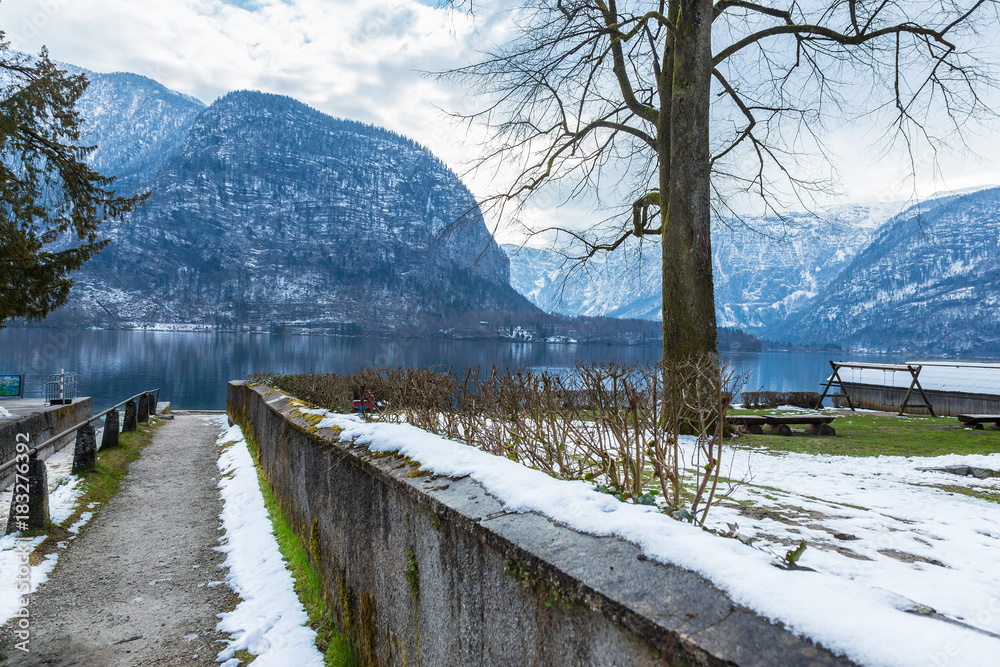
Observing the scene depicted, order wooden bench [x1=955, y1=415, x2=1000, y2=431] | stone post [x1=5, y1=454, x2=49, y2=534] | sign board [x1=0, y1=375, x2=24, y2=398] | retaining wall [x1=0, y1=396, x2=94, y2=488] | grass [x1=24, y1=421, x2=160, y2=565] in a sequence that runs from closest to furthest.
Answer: grass [x1=24, y1=421, x2=160, y2=565] < stone post [x1=5, y1=454, x2=49, y2=534] < wooden bench [x1=955, y1=415, x2=1000, y2=431] < retaining wall [x1=0, y1=396, x2=94, y2=488] < sign board [x1=0, y1=375, x2=24, y2=398]

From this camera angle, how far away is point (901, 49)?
31.5 ft

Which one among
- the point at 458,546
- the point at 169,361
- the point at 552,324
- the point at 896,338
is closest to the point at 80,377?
the point at 169,361

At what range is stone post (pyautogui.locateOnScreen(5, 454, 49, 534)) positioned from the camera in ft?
20.5

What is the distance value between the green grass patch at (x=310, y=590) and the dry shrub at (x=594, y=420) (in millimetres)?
1511

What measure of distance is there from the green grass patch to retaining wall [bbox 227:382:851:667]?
0.12m

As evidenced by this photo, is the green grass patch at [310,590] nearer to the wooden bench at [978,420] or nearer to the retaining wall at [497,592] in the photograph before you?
the retaining wall at [497,592]

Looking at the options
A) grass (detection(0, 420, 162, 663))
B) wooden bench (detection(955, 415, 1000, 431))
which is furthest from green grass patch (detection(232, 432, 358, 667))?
wooden bench (detection(955, 415, 1000, 431))

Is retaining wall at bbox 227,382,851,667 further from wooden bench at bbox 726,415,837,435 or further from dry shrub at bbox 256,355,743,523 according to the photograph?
wooden bench at bbox 726,415,837,435

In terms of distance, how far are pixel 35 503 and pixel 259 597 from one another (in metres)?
3.62

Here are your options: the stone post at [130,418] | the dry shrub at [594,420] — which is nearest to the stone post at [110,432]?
the stone post at [130,418]

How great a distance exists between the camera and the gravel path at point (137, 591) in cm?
382

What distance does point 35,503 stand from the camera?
6355 mm

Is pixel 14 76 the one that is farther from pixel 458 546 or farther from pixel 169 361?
pixel 169 361

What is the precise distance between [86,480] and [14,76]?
31.9 ft
